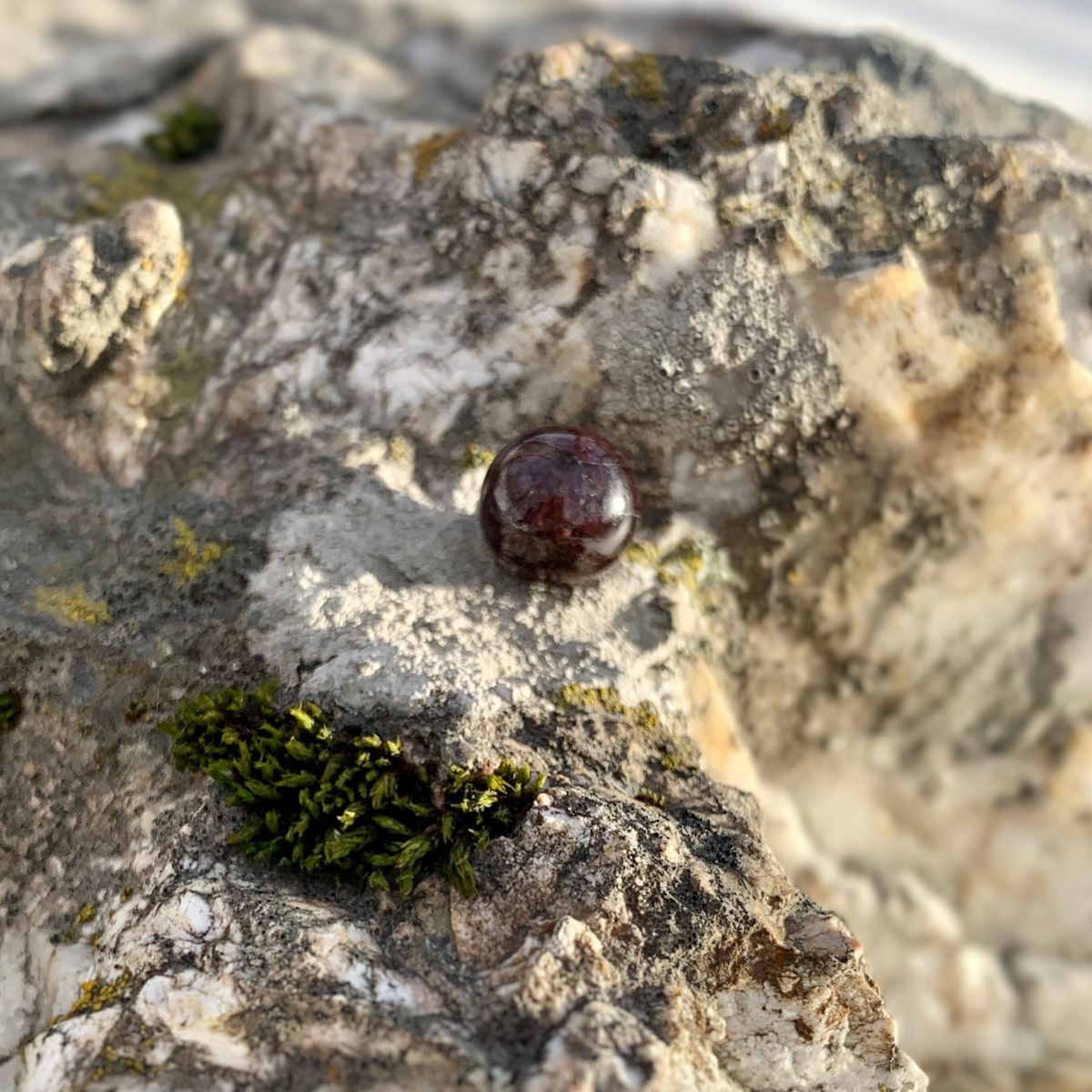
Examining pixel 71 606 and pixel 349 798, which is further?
pixel 71 606

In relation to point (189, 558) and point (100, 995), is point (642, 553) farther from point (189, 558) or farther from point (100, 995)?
point (100, 995)

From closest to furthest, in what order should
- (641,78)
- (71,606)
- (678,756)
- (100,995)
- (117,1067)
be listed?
1. (117,1067)
2. (100,995)
3. (71,606)
4. (678,756)
5. (641,78)

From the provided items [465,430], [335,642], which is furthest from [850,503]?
[335,642]

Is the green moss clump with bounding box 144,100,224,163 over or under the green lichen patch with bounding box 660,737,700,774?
over

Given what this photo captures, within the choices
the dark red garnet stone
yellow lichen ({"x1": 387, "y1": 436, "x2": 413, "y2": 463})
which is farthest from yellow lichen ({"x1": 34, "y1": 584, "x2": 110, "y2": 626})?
the dark red garnet stone

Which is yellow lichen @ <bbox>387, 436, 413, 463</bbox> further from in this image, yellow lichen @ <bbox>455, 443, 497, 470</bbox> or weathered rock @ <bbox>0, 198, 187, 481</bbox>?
weathered rock @ <bbox>0, 198, 187, 481</bbox>

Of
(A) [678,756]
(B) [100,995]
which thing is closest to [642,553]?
(A) [678,756]
